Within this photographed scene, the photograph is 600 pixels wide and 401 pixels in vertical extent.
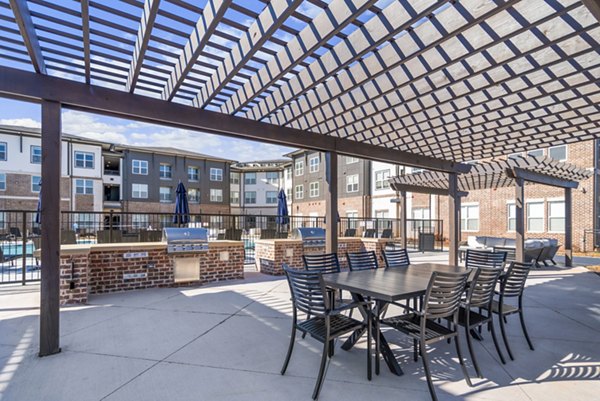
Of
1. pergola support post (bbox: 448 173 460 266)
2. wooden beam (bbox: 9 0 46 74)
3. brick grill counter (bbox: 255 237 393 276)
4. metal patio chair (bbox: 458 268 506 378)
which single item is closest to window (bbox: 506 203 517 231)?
pergola support post (bbox: 448 173 460 266)

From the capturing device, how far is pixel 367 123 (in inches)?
206

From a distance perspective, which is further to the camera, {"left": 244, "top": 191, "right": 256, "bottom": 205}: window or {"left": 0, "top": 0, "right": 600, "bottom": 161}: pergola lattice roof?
{"left": 244, "top": 191, "right": 256, "bottom": 205}: window

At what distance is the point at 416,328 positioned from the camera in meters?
3.04

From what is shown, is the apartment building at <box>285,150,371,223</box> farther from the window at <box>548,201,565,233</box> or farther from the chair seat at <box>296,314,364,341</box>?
the chair seat at <box>296,314,364,341</box>

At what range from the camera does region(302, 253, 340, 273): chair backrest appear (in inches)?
171

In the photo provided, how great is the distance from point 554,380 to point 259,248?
6.57 metres

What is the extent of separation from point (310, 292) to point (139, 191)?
26.0 m

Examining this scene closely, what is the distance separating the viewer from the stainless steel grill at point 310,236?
841 centimetres

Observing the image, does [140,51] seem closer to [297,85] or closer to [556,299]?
[297,85]

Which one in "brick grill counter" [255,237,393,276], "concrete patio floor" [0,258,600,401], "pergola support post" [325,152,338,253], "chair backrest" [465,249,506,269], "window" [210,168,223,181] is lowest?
"concrete patio floor" [0,258,600,401]

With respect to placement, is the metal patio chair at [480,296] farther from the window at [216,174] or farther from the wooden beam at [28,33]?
the window at [216,174]

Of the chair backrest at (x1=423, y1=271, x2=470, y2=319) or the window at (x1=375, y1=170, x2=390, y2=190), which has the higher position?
the window at (x1=375, y1=170, x2=390, y2=190)

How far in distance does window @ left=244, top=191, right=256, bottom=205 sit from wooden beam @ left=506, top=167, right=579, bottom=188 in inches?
1043

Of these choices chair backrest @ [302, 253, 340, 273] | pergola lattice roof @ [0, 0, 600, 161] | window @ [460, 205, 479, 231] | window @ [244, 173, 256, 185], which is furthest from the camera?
window @ [244, 173, 256, 185]
